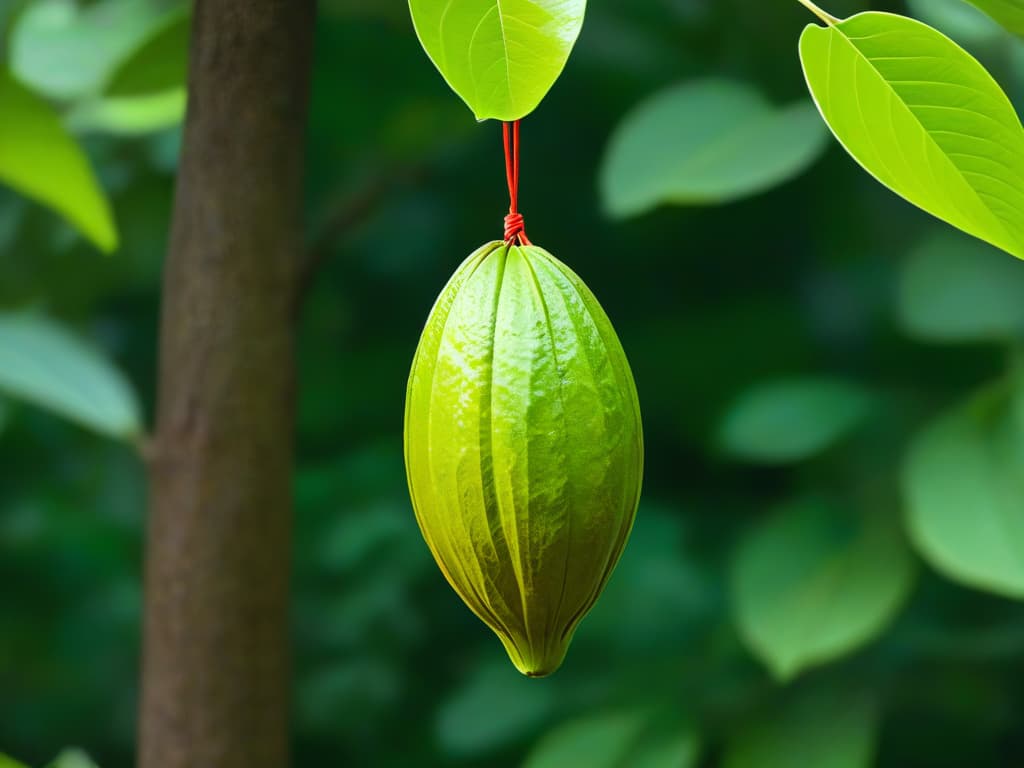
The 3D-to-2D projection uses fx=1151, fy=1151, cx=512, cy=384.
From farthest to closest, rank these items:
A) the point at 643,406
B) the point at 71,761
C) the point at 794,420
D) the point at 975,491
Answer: the point at 643,406, the point at 794,420, the point at 975,491, the point at 71,761

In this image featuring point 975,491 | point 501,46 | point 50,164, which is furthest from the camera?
point 975,491

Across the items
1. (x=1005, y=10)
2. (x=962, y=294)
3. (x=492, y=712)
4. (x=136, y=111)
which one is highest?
(x=1005, y=10)

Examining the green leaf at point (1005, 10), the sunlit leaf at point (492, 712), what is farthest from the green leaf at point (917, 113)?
the sunlit leaf at point (492, 712)

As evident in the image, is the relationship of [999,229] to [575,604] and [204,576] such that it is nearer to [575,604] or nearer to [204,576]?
[575,604]

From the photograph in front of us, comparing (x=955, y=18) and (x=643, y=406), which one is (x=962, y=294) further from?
(x=643, y=406)

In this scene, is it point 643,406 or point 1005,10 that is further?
point 643,406

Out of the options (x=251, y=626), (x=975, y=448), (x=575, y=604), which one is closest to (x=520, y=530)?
(x=575, y=604)

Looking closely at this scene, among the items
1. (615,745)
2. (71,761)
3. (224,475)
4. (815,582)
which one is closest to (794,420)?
(815,582)

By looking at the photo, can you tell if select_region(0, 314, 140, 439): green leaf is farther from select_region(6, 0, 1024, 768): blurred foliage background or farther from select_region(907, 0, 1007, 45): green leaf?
select_region(907, 0, 1007, 45): green leaf
